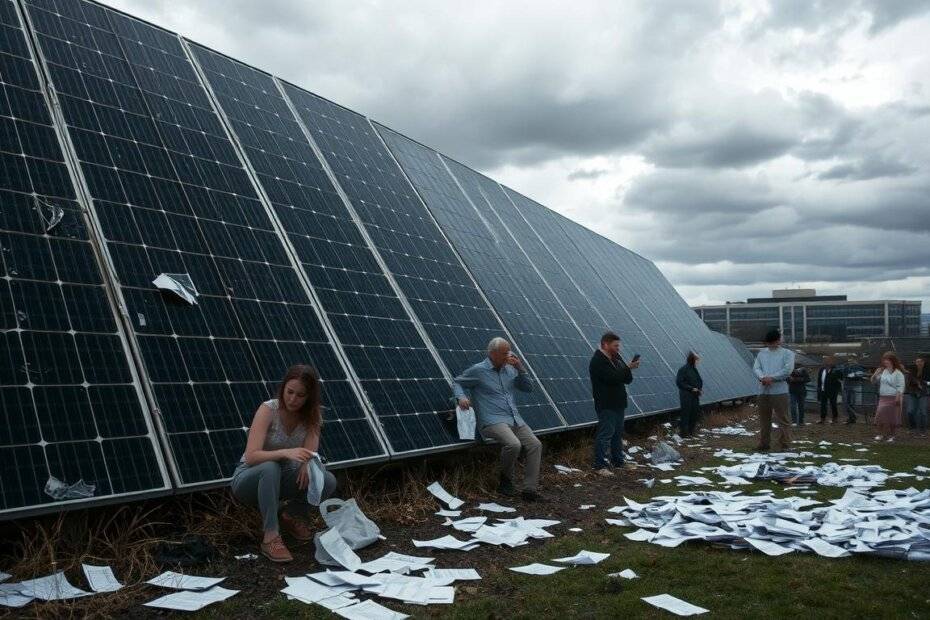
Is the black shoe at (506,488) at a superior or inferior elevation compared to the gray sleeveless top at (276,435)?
inferior

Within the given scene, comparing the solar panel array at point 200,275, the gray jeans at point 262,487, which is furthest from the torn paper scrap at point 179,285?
the gray jeans at point 262,487

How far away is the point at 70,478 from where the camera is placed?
17.2 feet

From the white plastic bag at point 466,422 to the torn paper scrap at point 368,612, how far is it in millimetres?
3709

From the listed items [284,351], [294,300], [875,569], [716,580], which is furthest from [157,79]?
[875,569]

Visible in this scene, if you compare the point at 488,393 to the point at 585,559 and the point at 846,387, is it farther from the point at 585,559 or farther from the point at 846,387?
the point at 846,387

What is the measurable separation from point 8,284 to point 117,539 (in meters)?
2.16

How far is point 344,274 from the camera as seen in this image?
30.5 feet

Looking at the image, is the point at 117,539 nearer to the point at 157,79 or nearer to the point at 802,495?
the point at 157,79

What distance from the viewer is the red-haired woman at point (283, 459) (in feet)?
19.6

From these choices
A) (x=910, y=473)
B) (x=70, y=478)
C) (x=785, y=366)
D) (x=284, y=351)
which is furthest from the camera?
(x=785, y=366)

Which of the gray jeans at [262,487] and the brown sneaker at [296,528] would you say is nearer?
the gray jeans at [262,487]

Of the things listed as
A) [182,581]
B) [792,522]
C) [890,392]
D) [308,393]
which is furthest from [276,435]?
[890,392]

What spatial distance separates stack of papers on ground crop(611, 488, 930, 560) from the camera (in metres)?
6.48

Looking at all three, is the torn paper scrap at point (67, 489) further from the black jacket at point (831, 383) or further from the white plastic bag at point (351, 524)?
the black jacket at point (831, 383)
